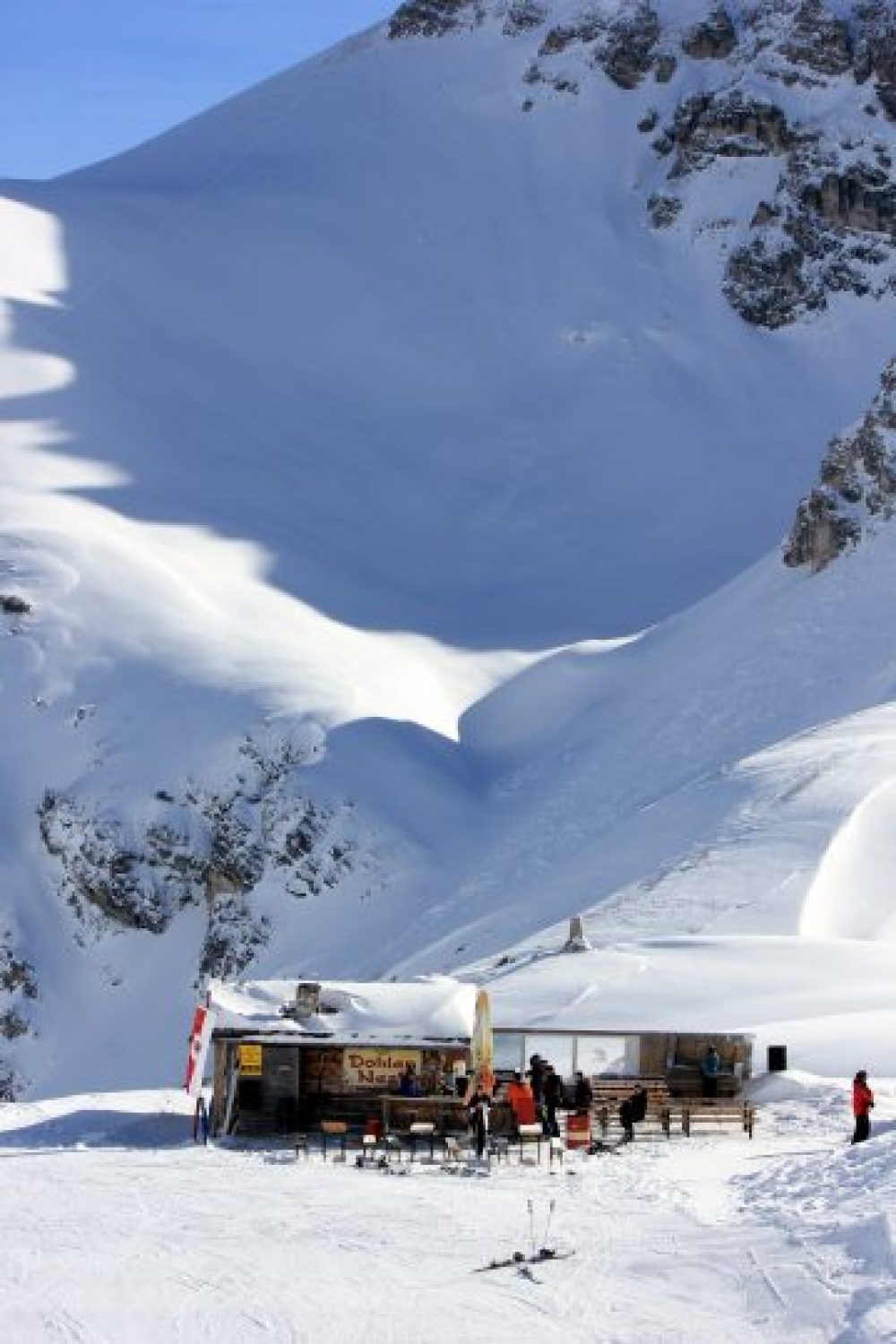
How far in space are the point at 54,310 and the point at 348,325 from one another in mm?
12296

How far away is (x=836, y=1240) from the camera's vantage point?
19656 mm

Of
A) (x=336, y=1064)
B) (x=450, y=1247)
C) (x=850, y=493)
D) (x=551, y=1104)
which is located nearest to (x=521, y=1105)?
(x=551, y=1104)

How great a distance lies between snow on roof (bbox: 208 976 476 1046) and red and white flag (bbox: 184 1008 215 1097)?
15 cm

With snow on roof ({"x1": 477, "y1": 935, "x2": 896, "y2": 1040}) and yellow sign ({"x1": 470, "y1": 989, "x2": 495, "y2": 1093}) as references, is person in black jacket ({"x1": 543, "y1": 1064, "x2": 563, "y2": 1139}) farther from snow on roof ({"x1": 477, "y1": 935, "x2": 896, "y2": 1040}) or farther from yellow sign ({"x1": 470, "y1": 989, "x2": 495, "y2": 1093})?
snow on roof ({"x1": 477, "y1": 935, "x2": 896, "y2": 1040})

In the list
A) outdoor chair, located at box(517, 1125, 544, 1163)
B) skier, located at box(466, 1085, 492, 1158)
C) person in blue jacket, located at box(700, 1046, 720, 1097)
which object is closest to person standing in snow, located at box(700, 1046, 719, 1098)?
person in blue jacket, located at box(700, 1046, 720, 1097)

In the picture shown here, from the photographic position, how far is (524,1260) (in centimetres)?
2036

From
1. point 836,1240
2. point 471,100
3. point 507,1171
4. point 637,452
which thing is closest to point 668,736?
point 637,452

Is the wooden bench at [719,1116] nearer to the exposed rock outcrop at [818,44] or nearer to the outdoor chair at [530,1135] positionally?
the outdoor chair at [530,1135]

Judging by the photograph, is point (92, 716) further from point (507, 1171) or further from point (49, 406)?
point (507, 1171)

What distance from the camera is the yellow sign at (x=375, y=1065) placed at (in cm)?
3075

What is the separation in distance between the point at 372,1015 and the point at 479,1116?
3.74 m

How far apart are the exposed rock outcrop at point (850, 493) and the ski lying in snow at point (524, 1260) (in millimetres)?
56576

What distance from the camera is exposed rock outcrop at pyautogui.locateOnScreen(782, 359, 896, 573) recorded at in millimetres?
75875

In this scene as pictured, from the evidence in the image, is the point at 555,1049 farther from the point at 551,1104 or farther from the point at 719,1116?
the point at 551,1104
